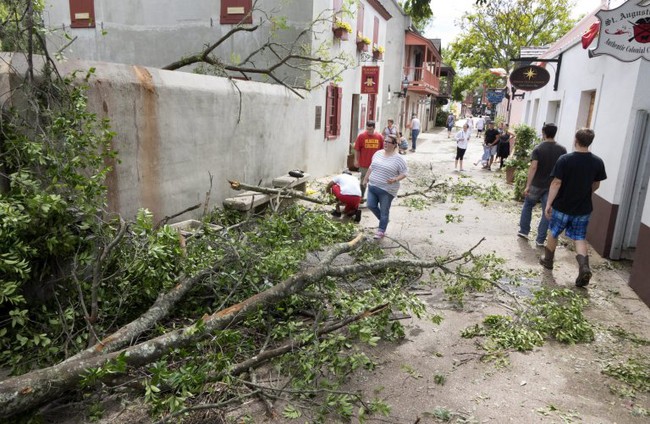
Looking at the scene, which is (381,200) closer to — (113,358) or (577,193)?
(577,193)

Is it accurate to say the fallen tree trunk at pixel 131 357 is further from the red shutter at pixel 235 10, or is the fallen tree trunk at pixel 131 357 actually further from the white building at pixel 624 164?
the red shutter at pixel 235 10

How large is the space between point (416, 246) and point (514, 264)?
1369mm

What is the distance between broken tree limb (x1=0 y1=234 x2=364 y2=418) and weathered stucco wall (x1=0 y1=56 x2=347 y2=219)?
2273 mm

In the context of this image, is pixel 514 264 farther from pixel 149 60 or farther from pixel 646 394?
pixel 149 60

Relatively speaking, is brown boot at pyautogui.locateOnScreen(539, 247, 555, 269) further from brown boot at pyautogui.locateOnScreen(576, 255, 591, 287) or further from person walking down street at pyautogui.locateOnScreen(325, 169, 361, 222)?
person walking down street at pyautogui.locateOnScreen(325, 169, 361, 222)

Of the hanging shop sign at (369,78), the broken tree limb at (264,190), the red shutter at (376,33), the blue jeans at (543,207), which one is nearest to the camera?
the blue jeans at (543,207)

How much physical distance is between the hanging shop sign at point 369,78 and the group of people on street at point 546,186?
552 cm

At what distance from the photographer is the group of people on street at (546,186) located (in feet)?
17.9

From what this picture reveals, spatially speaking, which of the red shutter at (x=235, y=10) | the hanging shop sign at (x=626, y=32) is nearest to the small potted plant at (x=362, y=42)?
the red shutter at (x=235, y=10)

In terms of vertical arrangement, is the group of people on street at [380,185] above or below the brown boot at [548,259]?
above

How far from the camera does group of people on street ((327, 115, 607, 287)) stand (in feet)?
17.9

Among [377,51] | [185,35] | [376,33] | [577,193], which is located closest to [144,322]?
[577,193]

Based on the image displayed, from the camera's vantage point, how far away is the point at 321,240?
19.8ft

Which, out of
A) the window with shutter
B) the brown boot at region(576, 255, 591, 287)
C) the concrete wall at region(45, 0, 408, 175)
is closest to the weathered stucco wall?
the concrete wall at region(45, 0, 408, 175)
